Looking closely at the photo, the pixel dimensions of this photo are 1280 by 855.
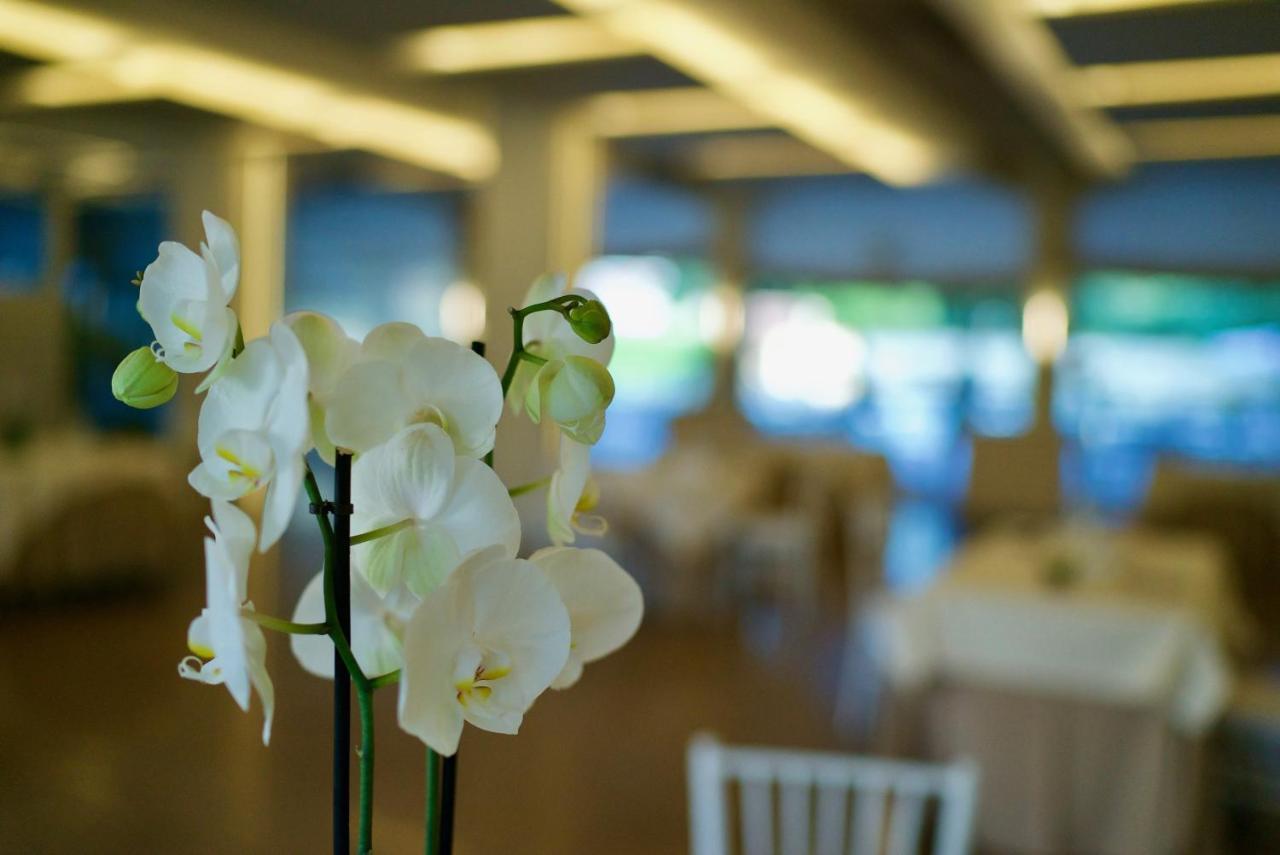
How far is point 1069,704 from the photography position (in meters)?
3.41

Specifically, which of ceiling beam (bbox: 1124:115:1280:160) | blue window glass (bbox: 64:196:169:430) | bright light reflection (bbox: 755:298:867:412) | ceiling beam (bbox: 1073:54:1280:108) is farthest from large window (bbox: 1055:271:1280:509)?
blue window glass (bbox: 64:196:169:430)

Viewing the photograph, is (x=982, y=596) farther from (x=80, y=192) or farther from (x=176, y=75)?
(x=176, y=75)

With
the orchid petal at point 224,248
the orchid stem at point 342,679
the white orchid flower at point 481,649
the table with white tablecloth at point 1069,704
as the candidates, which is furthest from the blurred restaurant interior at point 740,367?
the white orchid flower at point 481,649

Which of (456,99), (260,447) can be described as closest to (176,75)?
(456,99)

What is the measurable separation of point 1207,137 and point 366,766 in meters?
10.5

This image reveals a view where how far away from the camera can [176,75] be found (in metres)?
5.66

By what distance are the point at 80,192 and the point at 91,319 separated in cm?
55

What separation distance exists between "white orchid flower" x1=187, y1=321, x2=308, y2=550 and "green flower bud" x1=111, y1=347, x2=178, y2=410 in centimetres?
4

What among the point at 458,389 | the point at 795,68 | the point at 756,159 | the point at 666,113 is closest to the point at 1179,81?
the point at 795,68

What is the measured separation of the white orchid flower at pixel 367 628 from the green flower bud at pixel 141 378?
153mm

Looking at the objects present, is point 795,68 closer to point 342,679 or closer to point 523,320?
point 523,320

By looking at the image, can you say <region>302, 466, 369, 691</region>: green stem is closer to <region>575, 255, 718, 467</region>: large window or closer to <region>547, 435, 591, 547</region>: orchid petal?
<region>547, 435, 591, 547</region>: orchid petal

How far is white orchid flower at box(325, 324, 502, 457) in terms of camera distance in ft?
2.20

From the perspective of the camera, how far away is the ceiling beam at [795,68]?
577 centimetres
